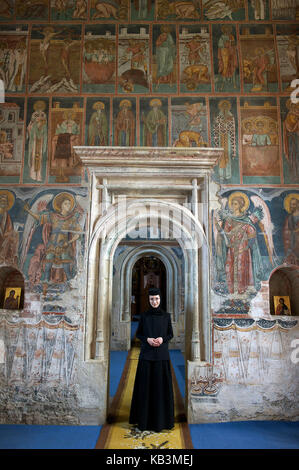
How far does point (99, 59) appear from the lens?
6.13m

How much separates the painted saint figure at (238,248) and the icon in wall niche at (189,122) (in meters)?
1.22

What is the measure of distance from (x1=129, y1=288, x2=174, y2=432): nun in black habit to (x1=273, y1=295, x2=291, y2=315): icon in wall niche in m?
2.05

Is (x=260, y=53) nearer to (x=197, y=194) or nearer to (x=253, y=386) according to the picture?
(x=197, y=194)

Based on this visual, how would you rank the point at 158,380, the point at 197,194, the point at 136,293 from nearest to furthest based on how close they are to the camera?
the point at 158,380
the point at 197,194
the point at 136,293

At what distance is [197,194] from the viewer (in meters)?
5.92

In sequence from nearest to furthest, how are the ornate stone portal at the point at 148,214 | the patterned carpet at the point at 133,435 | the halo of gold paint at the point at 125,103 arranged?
the patterned carpet at the point at 133,435 → the ornate stone portal at the point at 148,214 → the halo of gold paint at the point at 125,103

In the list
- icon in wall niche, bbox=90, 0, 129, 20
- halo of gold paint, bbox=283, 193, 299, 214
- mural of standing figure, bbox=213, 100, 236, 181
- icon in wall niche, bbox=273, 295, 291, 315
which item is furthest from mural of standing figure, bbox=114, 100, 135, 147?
icon in wall niche, bbox=273, 295, 291, 315

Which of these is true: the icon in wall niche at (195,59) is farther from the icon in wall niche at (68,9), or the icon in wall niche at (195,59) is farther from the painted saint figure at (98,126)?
the icon in wall niche at (68,9)

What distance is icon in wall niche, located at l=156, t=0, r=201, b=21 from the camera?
6234 mm

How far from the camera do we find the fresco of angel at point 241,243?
5605 mm

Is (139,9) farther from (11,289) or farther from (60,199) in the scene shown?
(11,289)

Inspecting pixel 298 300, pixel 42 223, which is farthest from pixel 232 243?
pixel 42 223

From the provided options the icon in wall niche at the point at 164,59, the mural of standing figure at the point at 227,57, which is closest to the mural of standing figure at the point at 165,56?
the icon in wall niche at the point at 164,59

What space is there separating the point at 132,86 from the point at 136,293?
49.4 ft
